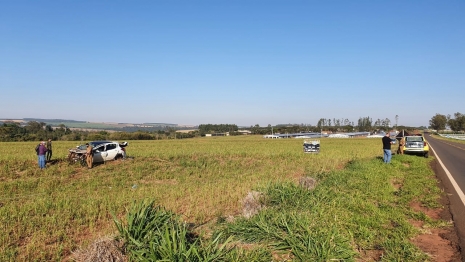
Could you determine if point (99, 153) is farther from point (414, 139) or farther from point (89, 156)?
point (414, 139)

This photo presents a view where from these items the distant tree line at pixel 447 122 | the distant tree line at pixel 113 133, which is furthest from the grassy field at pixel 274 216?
the distant tree line at pixel 447 122

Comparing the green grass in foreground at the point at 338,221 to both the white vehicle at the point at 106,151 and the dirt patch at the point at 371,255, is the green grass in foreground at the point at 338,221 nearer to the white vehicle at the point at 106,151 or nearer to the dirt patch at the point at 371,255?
the dirt patch at the point at 371,255

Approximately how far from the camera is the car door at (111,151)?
20770 mm

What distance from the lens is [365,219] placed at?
6.65 metres

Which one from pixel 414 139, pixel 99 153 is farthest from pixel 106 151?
pixel 414 139

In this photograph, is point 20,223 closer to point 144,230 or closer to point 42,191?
point 144,230

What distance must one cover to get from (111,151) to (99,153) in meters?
0.95

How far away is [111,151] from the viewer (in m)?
21.1

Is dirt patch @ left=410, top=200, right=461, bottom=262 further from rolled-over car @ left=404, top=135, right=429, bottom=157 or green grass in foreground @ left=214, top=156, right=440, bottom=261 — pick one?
rolled-over car @ left=404, top=135, right=429, bottom=157

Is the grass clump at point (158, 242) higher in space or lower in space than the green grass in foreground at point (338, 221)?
higher

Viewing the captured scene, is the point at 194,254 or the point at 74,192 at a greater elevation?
the point at 194,254

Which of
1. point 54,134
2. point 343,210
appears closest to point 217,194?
point 343,210

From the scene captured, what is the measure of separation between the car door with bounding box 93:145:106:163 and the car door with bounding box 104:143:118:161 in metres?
0.25

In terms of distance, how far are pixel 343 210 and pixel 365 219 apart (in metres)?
0.65
